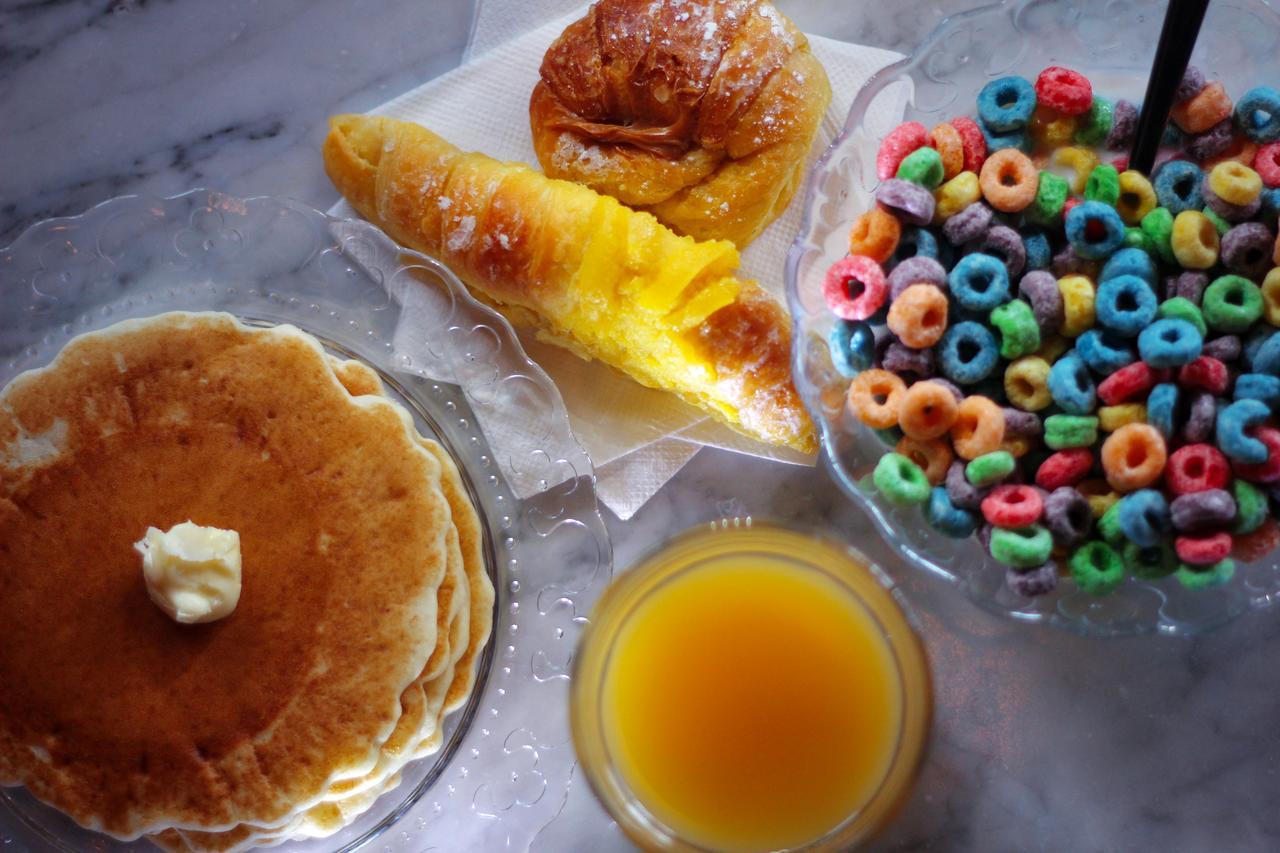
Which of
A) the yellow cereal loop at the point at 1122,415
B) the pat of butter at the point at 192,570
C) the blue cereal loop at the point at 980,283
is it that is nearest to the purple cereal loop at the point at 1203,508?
the yellow cereal loop at the point at 1122,415

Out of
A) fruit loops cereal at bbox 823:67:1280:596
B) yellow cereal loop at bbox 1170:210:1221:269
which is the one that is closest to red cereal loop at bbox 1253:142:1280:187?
fruit loops cereal at bbox 823:67:1280:596

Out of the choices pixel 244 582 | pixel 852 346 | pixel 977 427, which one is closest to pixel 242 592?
pixel 244 582

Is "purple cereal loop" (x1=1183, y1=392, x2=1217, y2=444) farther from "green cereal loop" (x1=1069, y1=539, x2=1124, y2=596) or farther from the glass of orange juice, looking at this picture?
the glass of orange juice

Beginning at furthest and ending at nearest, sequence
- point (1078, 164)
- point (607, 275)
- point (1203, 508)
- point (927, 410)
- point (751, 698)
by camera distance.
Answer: point (751, 698), point (607, 275), point (1078, 164), point (927, 410), point (1203, 508)

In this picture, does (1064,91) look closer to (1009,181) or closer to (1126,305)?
(1009,181)

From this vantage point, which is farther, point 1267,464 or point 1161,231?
point 1161,231

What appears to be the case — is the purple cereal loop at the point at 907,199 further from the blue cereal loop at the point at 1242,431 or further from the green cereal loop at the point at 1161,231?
the blue cereal loop at the point at 1242,431
